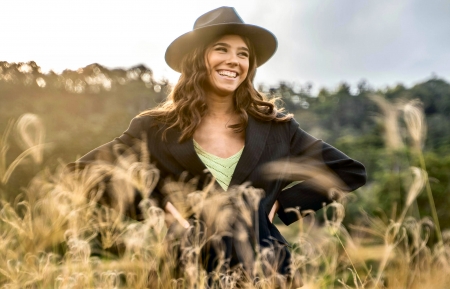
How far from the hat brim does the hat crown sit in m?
0.04

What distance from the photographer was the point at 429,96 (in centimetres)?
3300

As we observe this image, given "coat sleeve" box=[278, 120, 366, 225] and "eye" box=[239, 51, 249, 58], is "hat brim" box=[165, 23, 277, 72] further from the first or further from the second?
"coat sleeve" box=[278, 120, 366, 225]

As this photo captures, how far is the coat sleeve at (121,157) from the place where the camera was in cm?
251

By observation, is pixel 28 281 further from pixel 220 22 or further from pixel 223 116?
pixel 220 22

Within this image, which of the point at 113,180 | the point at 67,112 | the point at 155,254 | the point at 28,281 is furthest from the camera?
the point at 67,112

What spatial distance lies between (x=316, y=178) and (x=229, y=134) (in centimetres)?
47

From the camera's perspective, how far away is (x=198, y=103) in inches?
104

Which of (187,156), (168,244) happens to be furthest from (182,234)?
(187,156)

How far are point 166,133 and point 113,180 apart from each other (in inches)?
13.2

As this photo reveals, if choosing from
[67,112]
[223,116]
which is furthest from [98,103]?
[223,116]

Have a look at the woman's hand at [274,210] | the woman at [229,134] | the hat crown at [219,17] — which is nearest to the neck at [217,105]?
the woman at [229,134]

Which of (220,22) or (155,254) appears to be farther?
(220,22)

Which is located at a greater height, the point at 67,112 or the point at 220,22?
the point at 220,22

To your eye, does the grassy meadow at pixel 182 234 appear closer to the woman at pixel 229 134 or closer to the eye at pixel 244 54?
the woman at pixel 229 134
